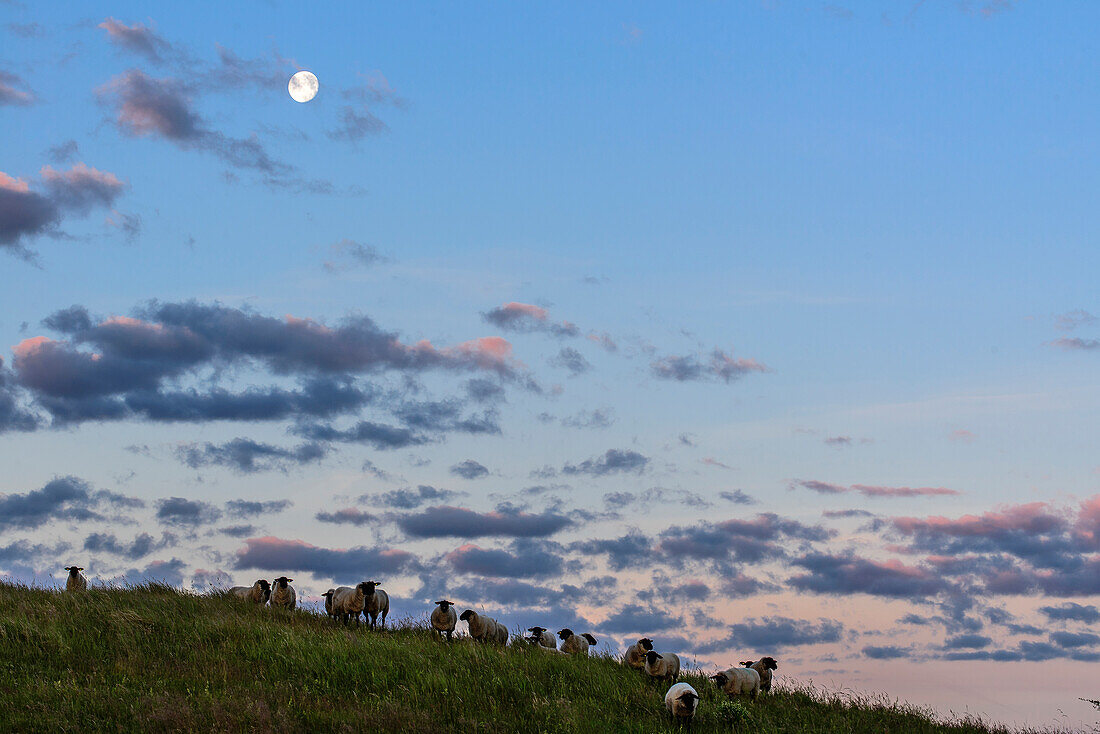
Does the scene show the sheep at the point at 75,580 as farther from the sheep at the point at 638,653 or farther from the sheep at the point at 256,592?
the sheep at the point at 638,653

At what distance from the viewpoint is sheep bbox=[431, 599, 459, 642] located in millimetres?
25812

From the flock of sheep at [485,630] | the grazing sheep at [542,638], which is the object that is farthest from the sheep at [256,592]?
the grazing sheep at [542,638]

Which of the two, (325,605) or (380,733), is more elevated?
(325,605)

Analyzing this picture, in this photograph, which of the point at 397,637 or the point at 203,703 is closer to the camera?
the point at 203,703

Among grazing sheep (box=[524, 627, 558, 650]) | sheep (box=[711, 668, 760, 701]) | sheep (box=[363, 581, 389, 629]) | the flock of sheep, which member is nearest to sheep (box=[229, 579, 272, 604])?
the flock of sheep

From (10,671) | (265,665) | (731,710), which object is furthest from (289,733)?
(731,710)

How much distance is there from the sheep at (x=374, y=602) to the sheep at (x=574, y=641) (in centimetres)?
516

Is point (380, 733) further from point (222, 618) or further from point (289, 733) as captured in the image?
point (222, 618)

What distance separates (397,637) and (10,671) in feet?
29.7

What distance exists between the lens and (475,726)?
17594 millimetres

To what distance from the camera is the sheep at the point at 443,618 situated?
2581cm

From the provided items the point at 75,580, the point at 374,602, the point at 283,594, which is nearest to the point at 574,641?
the point at 374,602

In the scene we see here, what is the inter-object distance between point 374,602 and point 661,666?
8.87 m

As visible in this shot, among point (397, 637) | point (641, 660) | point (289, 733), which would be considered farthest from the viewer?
point (397, 637)
